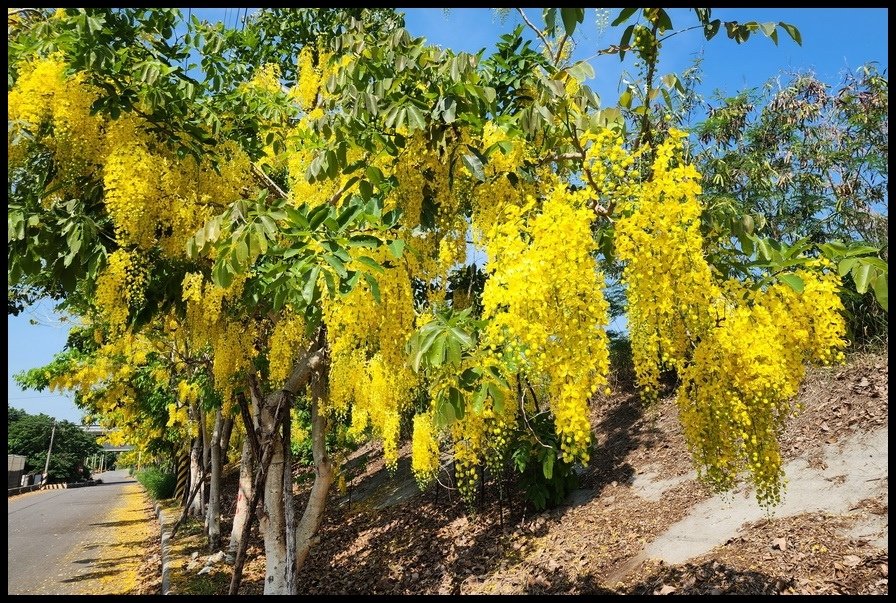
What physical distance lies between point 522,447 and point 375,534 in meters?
3.06

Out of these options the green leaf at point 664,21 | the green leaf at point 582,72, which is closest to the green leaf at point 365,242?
the green leaf at point 582,72

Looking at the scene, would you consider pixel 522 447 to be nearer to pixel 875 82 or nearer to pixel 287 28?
pixel 287 28

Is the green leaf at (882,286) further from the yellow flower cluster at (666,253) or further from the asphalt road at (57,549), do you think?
the asphalt road at (57,549)

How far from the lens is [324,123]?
104 inches

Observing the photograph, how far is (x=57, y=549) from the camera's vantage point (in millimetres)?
10312

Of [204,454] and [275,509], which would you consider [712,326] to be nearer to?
[275,509]

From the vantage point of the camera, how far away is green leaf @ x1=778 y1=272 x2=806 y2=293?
2.13 metres

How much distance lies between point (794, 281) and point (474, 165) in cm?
128

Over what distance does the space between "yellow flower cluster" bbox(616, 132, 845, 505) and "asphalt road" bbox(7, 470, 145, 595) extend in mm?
6197

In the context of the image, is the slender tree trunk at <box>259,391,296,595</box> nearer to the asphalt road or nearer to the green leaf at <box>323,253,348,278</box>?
the asphalt road

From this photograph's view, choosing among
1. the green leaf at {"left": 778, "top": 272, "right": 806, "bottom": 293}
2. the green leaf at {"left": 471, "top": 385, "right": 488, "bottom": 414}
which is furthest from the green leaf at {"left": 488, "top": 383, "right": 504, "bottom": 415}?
the green leaf at {"left": 778, "top": 272, "right": 806, "bottom": 293}
